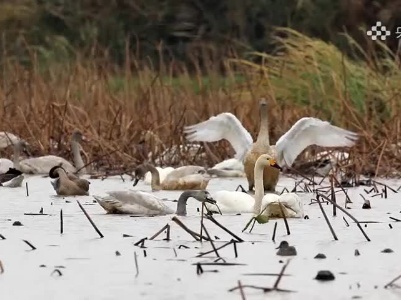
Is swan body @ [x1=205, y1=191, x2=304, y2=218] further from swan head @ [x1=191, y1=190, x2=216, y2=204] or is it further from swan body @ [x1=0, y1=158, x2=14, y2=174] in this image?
swan body @ [x1=0, y1=158, x2=14, y2=174]

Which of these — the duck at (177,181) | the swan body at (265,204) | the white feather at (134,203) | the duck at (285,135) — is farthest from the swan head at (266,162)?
the duck at (285,135)

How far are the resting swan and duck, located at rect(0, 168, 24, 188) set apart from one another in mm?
2251

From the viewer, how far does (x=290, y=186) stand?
Answer: 10.9 metres

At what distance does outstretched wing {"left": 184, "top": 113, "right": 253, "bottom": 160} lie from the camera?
10.8m

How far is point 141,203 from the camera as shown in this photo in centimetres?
817

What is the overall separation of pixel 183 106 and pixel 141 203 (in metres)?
4.88

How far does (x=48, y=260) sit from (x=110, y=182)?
4689 millimetres

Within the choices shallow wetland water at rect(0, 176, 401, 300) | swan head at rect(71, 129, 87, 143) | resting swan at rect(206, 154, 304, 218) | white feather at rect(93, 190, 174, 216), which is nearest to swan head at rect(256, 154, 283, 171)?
resting swan at rect(206, 154, 304, 218)

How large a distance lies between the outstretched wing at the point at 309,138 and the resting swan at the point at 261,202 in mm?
2240

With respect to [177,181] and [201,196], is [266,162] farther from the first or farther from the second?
[177,181]

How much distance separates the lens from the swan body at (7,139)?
11773 mm

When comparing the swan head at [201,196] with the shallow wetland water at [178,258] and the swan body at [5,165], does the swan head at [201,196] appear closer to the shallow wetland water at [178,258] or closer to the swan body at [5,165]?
the shallow wetland water at [178,258]

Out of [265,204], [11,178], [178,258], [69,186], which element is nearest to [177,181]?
[69,186]

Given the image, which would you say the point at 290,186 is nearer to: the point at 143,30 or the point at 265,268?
the point at 265,268
